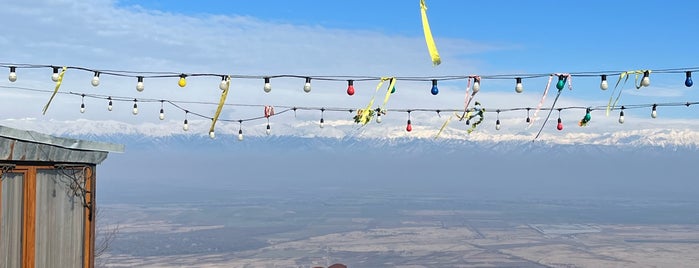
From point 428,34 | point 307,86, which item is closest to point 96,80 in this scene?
point 307,86

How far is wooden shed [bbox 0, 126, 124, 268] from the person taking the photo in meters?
8.14

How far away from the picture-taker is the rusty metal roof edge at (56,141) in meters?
7.97

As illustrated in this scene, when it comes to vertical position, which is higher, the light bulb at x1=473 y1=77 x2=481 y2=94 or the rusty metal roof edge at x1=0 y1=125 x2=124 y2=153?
the light bulb at x1=473 y1=77 x2=481 y2=94

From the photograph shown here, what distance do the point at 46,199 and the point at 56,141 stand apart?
678mm

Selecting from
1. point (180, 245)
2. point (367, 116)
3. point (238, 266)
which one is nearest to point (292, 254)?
point (238, 266)

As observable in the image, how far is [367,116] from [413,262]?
139614 mm

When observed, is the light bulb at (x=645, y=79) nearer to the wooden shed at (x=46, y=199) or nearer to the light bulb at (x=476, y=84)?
the light bulb at (x=476, y=84)

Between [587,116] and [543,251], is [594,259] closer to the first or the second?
[543,251]

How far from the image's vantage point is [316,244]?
601 feet

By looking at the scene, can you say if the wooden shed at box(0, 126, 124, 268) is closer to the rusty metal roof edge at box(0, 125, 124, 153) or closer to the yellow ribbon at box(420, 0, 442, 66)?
the rusty metal roof edge at box(0, 125, 124, 153)

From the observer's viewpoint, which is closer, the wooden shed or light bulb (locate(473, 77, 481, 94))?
the wooden shed

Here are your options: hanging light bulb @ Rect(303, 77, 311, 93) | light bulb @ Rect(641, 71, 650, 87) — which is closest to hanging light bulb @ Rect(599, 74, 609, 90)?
light bulb @ Rect(641, 71, 650, 87)

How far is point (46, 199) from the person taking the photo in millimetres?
8828

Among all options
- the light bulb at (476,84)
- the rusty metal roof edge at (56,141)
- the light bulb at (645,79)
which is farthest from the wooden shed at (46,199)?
the light bulb at (645,79)
